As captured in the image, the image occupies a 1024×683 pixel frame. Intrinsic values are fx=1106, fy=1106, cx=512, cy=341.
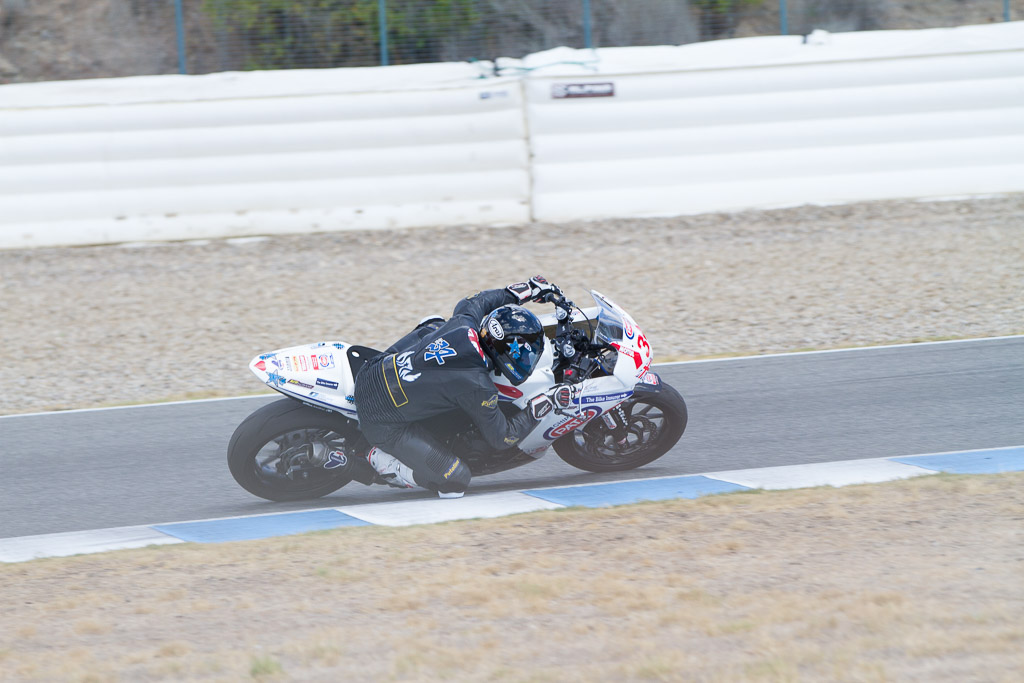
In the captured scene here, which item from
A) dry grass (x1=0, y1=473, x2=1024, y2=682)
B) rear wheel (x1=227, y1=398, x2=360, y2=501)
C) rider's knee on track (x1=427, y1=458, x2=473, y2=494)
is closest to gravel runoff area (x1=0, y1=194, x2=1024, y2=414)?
rear wheel (x1=227, y1=398, x2=360, y2=501)

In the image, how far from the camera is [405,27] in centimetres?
1565

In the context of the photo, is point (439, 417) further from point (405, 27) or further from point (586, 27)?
point (586, 27)

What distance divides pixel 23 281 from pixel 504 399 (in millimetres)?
8201

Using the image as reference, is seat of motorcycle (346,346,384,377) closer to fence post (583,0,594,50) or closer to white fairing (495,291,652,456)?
white fairing (495,291,652,456)

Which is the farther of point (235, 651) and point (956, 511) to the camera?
point (956, 511)

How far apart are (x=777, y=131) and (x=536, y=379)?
812 centimetres

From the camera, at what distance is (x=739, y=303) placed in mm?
11703

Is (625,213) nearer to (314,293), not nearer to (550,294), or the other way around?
(314,293)

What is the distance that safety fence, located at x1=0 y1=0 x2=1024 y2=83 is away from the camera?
15578mm

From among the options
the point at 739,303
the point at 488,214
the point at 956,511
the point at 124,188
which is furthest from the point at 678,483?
the point at 124,188

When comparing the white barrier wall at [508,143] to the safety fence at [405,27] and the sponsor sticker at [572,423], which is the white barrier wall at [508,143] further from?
the sponsor sticker at [572,423]

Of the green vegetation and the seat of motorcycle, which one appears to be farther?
the green vegetation

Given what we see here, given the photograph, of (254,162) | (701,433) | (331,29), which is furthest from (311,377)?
(331,29)

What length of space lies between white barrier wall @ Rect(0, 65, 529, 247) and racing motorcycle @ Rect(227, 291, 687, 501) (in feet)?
22.5
